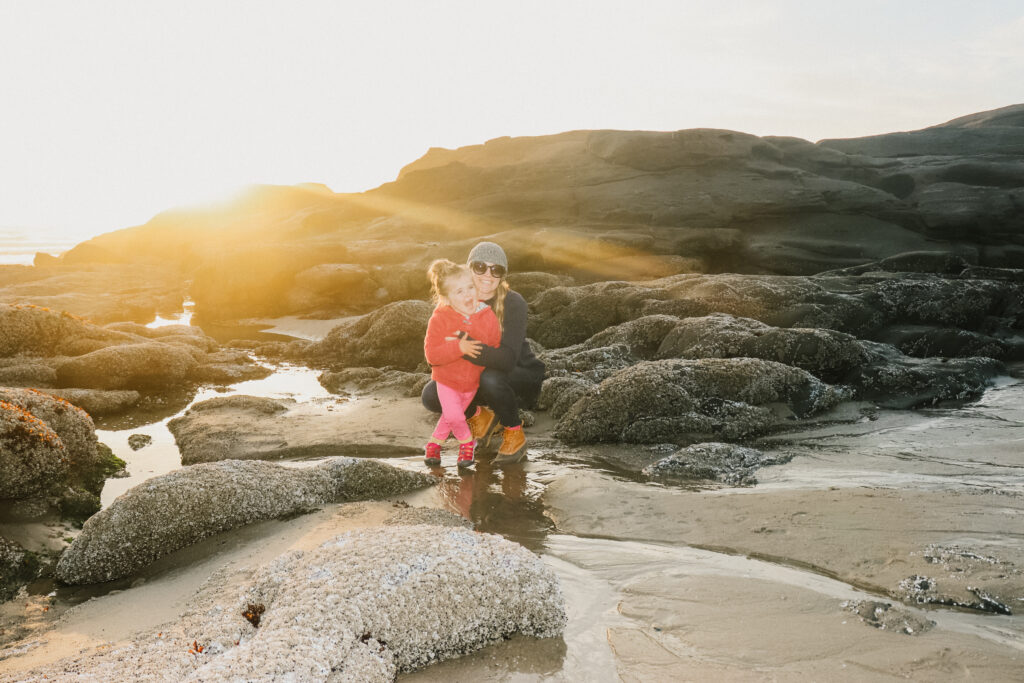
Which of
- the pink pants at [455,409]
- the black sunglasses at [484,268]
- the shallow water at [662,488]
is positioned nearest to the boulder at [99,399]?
the shallow water at [662,488]

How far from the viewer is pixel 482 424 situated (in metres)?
8.90

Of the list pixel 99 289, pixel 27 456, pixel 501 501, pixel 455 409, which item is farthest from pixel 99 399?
pixel 99 289

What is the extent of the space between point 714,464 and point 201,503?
5.56 metres

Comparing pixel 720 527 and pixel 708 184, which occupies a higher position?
pixel 708 184

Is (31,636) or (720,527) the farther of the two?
(720,527)

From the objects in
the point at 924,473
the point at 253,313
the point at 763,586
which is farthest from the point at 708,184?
the point at 763,586

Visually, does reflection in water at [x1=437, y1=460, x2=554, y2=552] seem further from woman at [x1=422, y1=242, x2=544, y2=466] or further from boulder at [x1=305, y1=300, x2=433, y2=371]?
boulder at [x1=305, y1=300, x2=433, y2=371]

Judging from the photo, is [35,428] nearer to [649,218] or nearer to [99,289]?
[649,218]

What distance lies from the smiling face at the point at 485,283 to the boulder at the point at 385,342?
8.20 m

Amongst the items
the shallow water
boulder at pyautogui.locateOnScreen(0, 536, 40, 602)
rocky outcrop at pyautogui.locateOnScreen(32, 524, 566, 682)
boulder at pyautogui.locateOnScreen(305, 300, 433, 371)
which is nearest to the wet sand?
the shallow water

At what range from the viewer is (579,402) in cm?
999

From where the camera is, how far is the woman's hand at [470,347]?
744 cm

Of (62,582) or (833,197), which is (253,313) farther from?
(833,197)

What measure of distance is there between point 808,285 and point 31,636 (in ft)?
56.4
